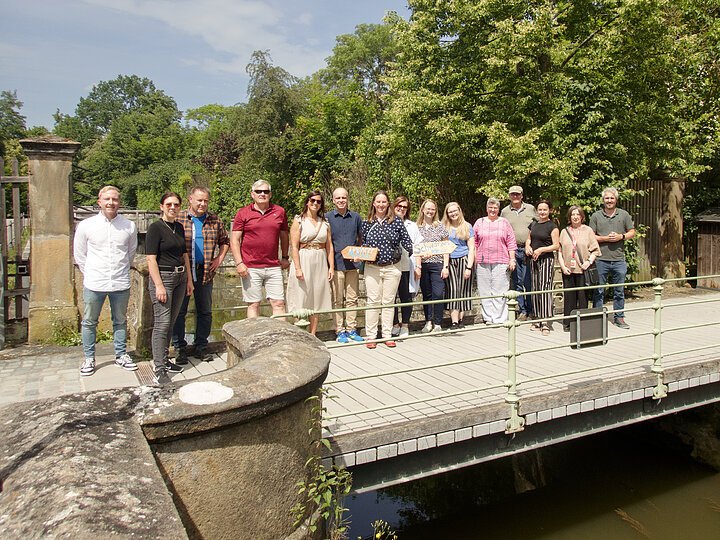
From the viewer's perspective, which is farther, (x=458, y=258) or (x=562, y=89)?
(x=562, y=89)

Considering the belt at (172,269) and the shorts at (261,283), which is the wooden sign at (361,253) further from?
the belt at (172,269)

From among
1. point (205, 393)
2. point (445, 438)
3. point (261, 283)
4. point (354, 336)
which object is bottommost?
point (445, 438)

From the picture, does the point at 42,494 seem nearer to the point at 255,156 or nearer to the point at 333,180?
the point at 333,180

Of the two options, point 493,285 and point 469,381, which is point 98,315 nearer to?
point 469,381

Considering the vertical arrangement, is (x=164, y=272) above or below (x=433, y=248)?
below

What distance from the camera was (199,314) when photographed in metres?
6.96

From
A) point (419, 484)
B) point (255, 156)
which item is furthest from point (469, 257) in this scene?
point (255, 156)

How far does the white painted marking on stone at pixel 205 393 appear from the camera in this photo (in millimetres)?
2953

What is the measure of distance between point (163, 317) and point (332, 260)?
6.95 feet

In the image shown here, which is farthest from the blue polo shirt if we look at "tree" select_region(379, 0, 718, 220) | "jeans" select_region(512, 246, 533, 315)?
"tree" select_region(379, 0, 718, 220)

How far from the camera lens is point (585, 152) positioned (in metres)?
12.0

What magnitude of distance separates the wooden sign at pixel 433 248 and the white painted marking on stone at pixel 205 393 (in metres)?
5.21

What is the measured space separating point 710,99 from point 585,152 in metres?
4.07

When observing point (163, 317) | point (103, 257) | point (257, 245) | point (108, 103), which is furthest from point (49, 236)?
point (108, 103)
